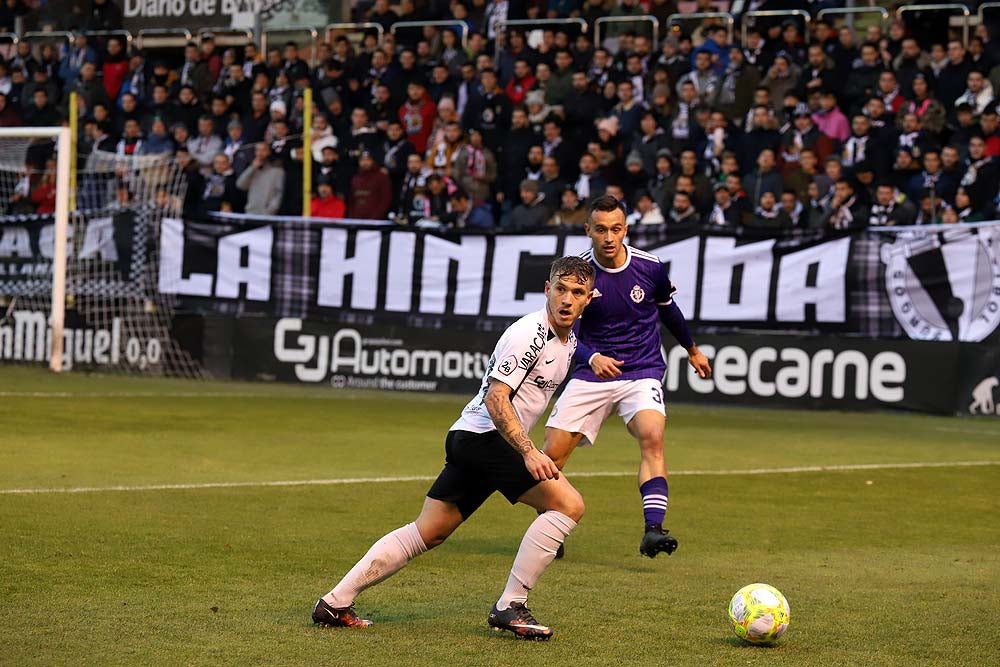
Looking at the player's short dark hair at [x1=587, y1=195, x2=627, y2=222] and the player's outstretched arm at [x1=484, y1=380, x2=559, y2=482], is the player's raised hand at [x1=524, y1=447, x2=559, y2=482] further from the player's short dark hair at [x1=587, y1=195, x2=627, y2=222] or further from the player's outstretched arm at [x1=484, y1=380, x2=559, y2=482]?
the player's short dark hair at [x1=587, y1=195, x2=627, y2=222]

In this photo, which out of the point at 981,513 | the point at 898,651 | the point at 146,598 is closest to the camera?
the point at 898,651

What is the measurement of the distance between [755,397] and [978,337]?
2.56m

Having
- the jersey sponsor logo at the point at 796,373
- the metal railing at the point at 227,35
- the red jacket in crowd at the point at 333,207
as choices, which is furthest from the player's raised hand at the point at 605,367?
the metal railing at the point at 227,35

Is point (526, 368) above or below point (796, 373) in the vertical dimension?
above

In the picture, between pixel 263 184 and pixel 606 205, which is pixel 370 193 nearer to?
pixel 263 184

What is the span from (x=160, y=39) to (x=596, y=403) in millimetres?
20509

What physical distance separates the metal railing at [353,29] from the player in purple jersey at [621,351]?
16.3 m

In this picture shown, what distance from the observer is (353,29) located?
85.5 feet

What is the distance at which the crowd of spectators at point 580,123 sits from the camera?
19.1 meters

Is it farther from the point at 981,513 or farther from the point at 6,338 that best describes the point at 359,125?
the point at 981,513

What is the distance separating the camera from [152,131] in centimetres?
2427

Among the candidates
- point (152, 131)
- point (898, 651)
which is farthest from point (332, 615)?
point (152, 131)

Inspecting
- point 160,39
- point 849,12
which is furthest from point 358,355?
point 160,39

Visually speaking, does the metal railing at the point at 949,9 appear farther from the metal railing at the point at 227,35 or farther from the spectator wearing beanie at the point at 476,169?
the metal railing at the point at 227,35
